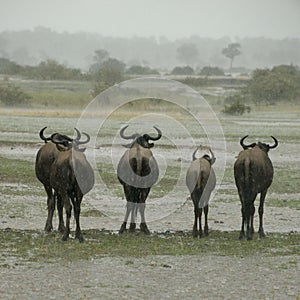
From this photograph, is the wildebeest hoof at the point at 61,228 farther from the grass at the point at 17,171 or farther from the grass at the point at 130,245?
the grass at the point at 17,171

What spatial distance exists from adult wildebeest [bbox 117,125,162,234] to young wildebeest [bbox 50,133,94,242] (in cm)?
123

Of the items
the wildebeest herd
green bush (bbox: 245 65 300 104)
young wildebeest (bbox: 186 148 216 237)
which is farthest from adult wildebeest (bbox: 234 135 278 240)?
green bush (bbox: 245 65 300 104)

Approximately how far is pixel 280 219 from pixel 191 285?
6989mm

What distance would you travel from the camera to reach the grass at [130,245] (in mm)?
12594

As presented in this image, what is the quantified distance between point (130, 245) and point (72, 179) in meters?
1.56

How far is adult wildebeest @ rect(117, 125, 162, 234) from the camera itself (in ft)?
49.0

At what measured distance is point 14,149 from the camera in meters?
31.7

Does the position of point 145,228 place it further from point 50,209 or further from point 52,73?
point 52,73

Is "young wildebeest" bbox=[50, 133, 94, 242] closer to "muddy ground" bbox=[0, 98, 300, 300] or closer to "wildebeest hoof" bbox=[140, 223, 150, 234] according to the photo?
"wildebeest hoof" bbox=[140, 223, 150, 234]

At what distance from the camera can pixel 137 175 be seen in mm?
14938

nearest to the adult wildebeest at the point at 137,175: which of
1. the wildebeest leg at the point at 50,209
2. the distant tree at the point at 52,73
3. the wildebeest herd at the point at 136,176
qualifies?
the wildebeest herd at the point at 136,176

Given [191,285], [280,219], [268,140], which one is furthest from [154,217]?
[268,140]

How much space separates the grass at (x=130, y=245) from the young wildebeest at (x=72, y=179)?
0.53m

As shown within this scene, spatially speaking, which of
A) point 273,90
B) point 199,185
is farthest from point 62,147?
point 273,90
